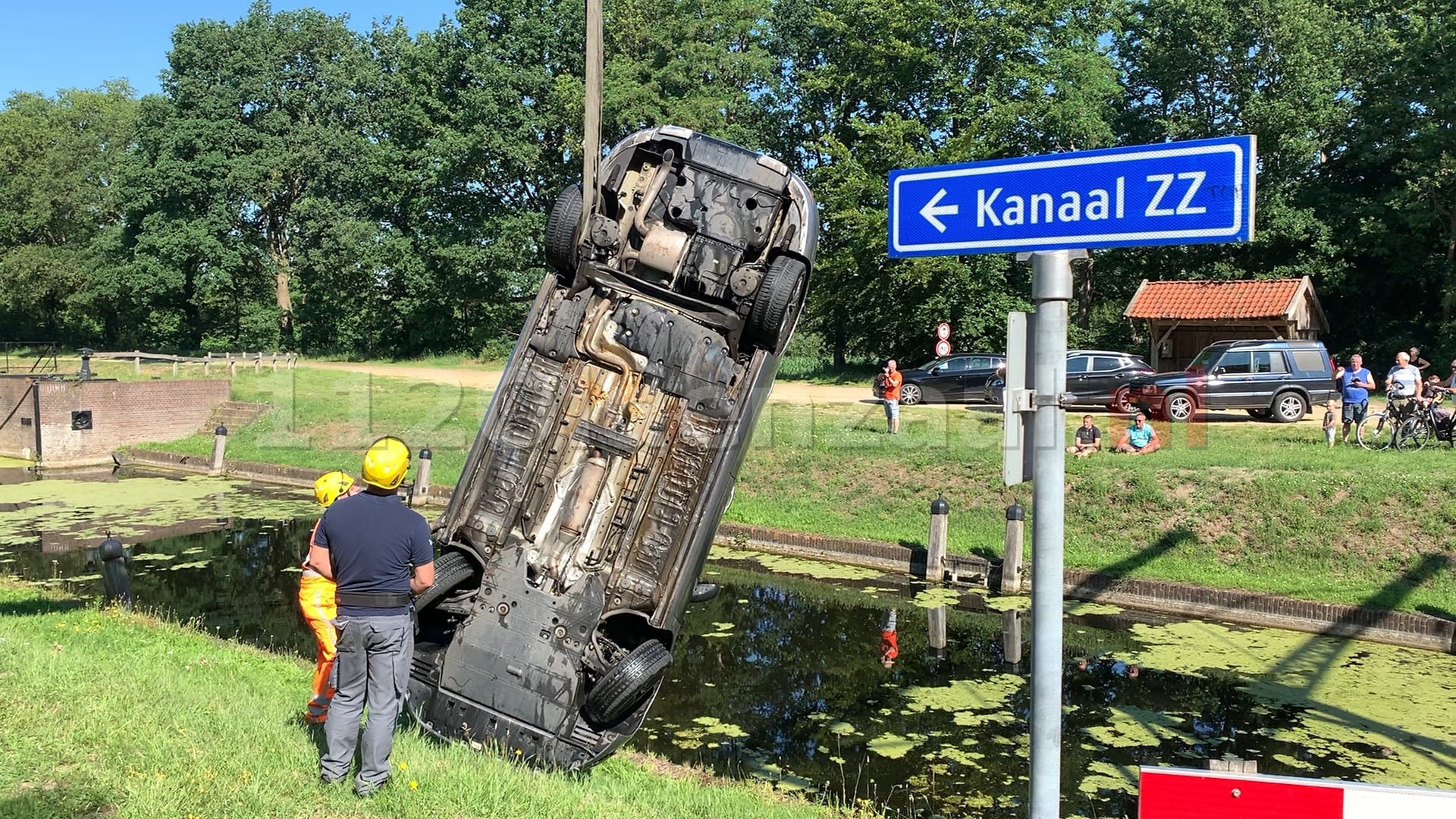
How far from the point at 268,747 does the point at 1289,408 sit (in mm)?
20102

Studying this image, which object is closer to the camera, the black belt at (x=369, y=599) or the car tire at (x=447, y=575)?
the black belt at (x=369, y=599)

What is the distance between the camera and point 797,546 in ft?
53.3

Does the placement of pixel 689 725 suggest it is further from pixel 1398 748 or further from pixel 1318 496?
pixel 1318 496

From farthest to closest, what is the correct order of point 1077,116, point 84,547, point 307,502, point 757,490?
1. point 1077,116
2. point 307,502
3. point 757,490
4. point 84,547

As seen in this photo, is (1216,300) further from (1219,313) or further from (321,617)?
(321,617)

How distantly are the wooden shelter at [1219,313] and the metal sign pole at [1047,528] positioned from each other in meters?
26.1

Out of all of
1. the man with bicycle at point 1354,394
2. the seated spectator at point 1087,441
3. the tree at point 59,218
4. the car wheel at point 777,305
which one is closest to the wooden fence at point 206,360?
the tree at point 59,218

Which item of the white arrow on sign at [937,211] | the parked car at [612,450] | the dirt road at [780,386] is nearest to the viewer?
the white arrow on sign at [937,211]

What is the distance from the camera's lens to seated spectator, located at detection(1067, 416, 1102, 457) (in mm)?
17438

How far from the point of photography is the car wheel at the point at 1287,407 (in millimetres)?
20531

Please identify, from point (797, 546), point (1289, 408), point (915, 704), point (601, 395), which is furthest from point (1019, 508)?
point (1289, 408)

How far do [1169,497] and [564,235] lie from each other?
34.1ft

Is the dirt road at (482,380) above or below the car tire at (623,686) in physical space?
above

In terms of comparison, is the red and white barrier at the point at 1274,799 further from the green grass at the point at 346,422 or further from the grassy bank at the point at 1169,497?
the green grass at the point at 346,422
